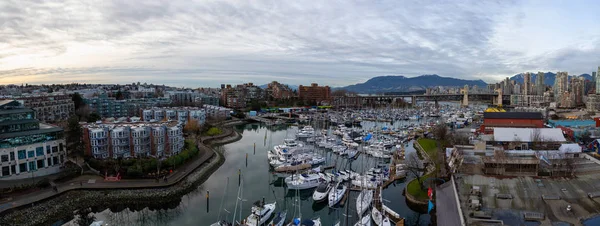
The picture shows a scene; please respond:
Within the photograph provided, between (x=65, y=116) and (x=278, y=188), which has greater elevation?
(x=65, y=116)

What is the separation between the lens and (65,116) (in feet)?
83.9

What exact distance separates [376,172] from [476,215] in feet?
19.0

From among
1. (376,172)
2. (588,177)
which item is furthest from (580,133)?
(376,172)

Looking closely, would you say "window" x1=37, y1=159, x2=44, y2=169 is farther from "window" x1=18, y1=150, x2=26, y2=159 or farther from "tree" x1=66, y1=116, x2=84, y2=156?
"tree" x1=66, y1=116, x2=84, y2=156

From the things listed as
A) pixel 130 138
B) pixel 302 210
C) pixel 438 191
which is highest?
pixel 130 138

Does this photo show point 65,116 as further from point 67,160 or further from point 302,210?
point 302,210

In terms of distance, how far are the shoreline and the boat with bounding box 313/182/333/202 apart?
4332mm

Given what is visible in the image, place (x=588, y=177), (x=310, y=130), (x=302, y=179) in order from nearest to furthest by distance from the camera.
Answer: (x=588, y=177) < (x=302, y=179) < (x=310, y=130)

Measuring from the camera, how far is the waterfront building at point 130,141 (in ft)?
46.2

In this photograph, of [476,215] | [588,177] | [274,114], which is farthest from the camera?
[274,114]

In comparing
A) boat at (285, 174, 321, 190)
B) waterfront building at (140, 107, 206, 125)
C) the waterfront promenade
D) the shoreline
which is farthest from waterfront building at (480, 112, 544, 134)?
waterfront building at (140, 107, 206, 125)

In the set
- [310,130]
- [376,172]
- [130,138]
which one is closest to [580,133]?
[376,172]

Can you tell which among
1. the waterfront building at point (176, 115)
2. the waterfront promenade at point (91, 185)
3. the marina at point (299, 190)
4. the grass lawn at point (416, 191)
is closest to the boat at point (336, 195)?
the marina at point (299, 190)

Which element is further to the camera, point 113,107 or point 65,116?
point 113,107
